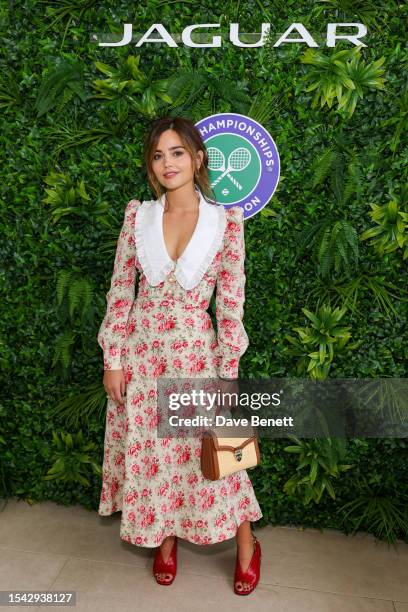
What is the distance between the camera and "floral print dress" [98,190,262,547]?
2.48 m

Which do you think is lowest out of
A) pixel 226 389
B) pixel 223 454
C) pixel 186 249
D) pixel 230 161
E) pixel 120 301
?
pixel 223 454

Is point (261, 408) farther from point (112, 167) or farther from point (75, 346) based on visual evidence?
point (112, 167)

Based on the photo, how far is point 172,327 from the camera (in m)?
2.50

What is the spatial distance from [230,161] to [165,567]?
1.83 metres

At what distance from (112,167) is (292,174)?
840mm

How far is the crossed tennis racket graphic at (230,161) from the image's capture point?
110 inches

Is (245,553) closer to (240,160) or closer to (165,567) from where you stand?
(165,567)

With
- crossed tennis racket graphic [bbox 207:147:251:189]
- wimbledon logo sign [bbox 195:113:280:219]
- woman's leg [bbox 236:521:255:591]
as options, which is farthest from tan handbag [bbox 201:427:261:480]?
crossed tennis racket graphic [bbox 207:147:251:189]

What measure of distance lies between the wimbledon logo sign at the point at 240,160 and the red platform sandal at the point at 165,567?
1.57m

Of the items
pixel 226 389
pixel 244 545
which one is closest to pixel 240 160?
pixel 226 389

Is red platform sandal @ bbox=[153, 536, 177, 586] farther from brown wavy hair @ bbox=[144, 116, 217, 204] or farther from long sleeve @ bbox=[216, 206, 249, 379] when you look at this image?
brown wavy hair @ bbox=[144, 116, 217, 204]

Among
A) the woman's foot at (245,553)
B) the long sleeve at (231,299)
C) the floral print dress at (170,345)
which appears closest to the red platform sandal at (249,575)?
the woman's foot at (245,553)

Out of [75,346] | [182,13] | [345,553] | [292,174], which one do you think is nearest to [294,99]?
[292,174]

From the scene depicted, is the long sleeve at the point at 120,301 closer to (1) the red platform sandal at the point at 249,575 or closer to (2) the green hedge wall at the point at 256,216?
(2) the green hedge wall at the point at 256,216
